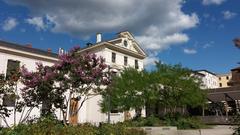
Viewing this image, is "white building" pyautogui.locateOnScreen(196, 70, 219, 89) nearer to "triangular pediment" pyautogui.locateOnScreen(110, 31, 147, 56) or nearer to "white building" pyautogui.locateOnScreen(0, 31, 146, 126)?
"triangular pediment" pyautogui.locateOnScreen(110, 31, 147, 56)

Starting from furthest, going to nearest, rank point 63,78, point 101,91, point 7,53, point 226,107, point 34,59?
point 226,107
point 34,59
point 7,53
point 101,91
point 63,78

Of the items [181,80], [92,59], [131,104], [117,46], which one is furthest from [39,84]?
[117,46]

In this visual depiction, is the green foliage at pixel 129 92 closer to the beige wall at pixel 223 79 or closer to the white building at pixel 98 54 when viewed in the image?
the white building at pixel 98 54

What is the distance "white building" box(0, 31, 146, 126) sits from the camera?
29.3 meters

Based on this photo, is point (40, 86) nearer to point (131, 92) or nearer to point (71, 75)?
point (71, 75)

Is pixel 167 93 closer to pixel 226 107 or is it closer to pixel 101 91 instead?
pixel 101 91

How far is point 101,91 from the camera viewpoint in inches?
747

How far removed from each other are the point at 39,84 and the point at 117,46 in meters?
21.9

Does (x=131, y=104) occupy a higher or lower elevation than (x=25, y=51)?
lower

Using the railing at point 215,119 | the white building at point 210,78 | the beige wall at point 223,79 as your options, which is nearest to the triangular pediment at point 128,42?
the railing at point 215,119

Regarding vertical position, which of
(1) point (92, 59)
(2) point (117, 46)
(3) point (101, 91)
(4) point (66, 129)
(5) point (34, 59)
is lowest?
(4) point (66, 129)

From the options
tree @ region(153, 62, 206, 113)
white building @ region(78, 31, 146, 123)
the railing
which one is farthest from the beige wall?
tree @ region(153, 62, 206, 113)

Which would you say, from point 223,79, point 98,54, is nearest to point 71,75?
point 98,54

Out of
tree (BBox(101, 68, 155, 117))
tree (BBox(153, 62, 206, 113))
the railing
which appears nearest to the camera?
tree (BBox(153, 62, 206, 113))
